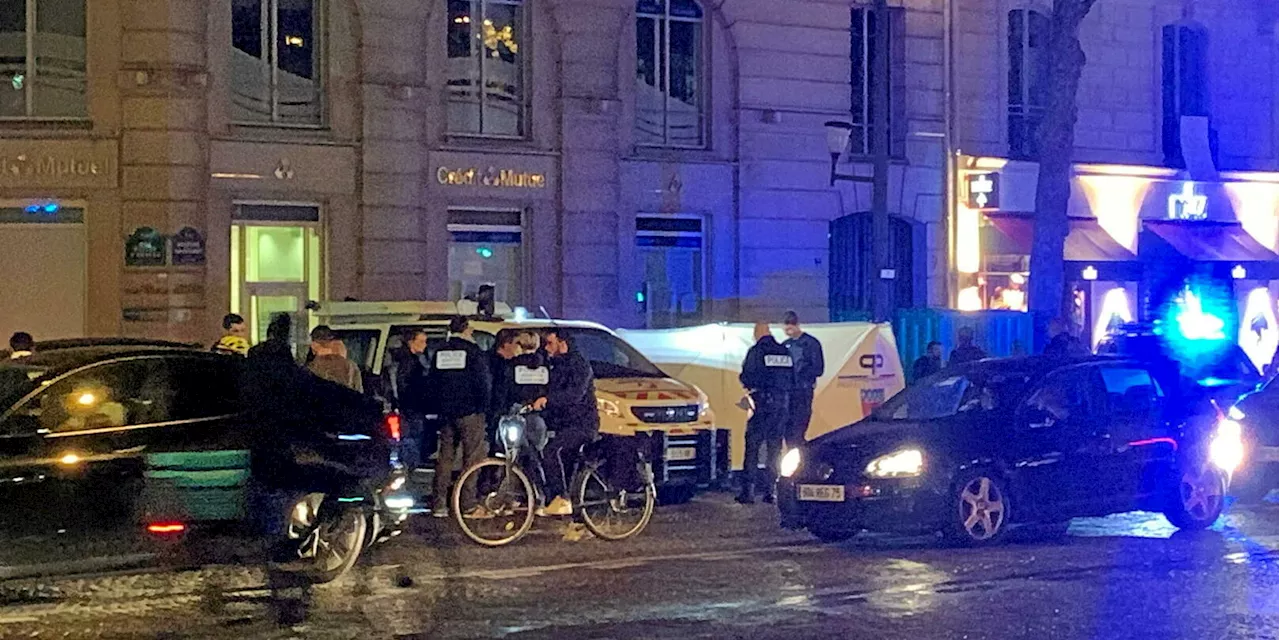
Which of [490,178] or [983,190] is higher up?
[983,190]

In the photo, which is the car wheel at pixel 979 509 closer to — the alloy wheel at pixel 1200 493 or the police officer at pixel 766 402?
the alloy wheel at pixel 1200 493

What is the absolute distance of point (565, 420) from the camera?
14.1 metres

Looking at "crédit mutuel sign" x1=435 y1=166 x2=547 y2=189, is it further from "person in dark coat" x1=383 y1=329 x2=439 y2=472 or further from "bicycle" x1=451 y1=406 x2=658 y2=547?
"bicycle" x1=451 y1=406 x2=658 y2=547

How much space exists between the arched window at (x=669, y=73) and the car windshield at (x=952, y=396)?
1185cm

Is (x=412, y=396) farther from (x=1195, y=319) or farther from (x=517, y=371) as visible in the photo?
(x=1195, y=319)

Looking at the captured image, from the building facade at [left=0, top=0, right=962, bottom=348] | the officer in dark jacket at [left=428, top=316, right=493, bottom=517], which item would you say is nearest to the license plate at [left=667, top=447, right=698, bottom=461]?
the officer in dark jacket at [left=428, top=316, right=493, bottom=517]

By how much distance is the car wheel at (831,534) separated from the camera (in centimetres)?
1384

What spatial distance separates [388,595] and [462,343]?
3.49 meters

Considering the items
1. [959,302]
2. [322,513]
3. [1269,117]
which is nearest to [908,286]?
[959,302]

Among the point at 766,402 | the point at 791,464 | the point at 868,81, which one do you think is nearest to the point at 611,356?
the point at 766,402

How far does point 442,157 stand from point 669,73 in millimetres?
3846

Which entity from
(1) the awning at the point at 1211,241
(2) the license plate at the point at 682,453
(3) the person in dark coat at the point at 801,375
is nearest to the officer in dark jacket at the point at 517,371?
(2) the license plate at the point at 682,453

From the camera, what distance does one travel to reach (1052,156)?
81.4 feet

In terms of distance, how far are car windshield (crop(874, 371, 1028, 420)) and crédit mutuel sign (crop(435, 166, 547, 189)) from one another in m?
11.0
